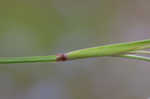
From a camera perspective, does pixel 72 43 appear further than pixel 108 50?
Yes

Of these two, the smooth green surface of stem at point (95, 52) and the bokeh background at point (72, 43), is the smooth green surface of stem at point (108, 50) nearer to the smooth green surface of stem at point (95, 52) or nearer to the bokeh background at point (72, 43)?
the smooth green surface of stem at point (95, 52)

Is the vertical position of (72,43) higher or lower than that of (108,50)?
higher

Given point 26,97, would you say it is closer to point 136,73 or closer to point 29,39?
point 29,39

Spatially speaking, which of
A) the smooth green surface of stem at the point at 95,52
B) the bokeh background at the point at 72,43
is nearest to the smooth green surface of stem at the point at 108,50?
the smooth green surface of stem at the point at 95,52

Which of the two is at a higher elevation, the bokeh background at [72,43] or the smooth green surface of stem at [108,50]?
the bokeh background at [72,43]

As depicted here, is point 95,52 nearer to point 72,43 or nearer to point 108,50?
point 108,50

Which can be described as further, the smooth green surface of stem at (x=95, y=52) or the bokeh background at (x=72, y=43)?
the bokeh background at (x=72, y=43)

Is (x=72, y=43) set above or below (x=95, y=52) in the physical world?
above

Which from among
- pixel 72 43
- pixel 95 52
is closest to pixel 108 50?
pixel 95 52
